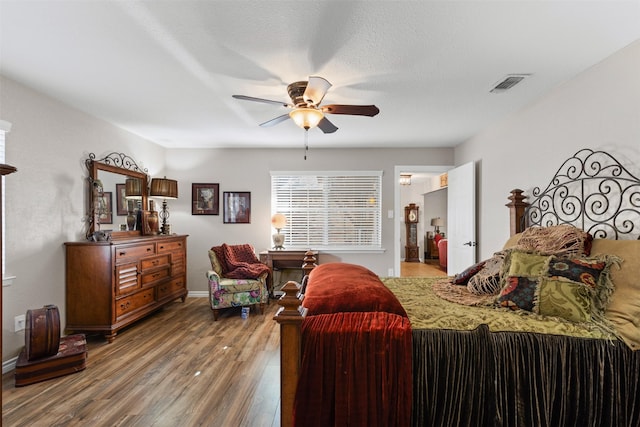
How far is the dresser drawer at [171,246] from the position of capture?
4.12 m

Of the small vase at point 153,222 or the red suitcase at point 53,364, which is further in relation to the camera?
the small vase at point 153,222

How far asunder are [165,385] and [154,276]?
184 cm

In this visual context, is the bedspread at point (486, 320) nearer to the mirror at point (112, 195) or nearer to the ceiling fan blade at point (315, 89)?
the ceiling fan blade at point (315, 89)

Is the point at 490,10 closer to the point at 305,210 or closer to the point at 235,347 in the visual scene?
the point at 235,347

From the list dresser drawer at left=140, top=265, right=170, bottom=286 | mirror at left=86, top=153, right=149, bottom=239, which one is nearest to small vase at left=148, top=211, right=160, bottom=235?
mirror at left=86, top=153, right=149, bottom=239

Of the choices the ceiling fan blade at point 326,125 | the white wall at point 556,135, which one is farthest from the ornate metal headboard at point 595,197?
the ceiling fan blade at point 326,125

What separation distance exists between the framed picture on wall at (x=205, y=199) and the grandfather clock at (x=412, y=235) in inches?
242

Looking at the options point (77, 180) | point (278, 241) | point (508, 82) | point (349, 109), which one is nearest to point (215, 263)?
point (278, 241)

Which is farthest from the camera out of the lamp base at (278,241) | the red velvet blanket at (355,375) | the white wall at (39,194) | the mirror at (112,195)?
the lamp base at (278,241)

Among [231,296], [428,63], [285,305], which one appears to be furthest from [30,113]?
[428,63]

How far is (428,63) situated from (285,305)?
202 centimetres

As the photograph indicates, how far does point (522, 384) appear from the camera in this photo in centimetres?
158

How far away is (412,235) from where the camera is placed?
949cm

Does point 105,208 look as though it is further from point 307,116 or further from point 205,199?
point 307,116
